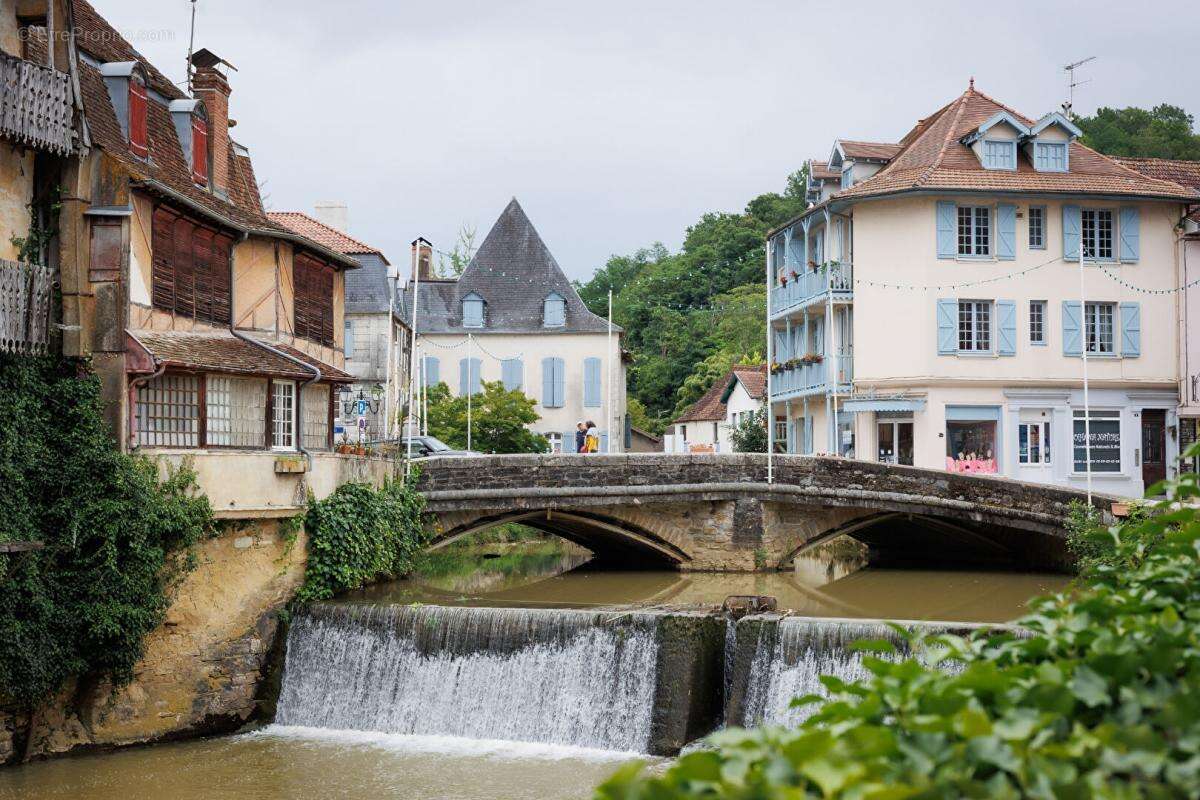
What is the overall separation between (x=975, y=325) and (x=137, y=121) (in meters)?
17.7

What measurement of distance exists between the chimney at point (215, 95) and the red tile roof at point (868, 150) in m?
15.3

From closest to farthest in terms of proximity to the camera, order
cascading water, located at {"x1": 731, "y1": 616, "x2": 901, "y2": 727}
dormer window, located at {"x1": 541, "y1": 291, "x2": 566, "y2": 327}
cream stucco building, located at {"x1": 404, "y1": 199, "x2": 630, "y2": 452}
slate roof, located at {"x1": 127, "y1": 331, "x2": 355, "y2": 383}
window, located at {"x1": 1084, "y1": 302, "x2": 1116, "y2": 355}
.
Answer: cascading water, located at {"x1": 731, "y1": 616, "x2": 901, "y2": 727}
slate roof, located at {"x1": 127, "y1": 331, "x2": 355, "y2": 383}
window, located at {"x1": 1084, "y1": 302, "x2": 1116, "y2": 355}
cream stucco building, located at {"x1": 404, "y1": 199, "x2": 630, "y2": 452}
dormer window, located at {"x1": 541, "y1": 291, "x2": 566, "y2": 327}

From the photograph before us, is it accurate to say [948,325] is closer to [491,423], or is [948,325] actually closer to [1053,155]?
[1053,155]

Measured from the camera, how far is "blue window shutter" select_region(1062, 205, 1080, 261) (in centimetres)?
2886

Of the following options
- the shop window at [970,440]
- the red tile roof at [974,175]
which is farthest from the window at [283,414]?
the shop window at [970,440]

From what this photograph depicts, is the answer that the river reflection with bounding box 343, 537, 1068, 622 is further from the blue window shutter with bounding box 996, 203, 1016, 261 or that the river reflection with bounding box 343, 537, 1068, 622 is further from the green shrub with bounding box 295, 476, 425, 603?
the blue window shutter with bounding box 996, 203, 1016, 261

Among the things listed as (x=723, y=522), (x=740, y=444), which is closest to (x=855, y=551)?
(x=723, y=522)

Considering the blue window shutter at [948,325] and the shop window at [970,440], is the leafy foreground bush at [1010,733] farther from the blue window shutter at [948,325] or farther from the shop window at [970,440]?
the shop window at [970,440]

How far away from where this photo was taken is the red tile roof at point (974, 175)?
2839 cm

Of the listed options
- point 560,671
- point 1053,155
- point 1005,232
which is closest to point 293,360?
point 560,671

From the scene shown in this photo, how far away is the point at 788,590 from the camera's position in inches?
877

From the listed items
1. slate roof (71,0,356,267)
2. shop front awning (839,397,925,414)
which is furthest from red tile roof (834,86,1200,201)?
slate roof (71,0,356,267)

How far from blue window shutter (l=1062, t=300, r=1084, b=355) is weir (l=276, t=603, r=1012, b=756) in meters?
15.3

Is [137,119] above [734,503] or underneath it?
above
